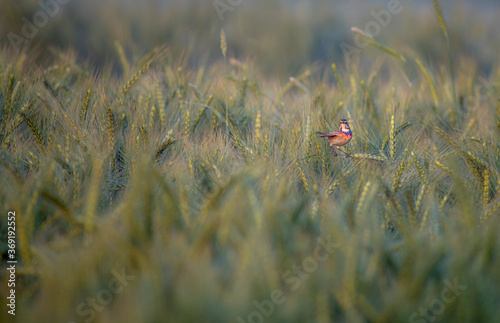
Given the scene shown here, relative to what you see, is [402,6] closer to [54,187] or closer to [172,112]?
[172,112]

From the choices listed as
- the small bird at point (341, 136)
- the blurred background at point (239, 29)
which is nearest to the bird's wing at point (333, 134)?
the small bird at point (341, 136)

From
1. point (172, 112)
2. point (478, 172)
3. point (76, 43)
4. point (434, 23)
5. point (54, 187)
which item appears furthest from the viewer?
point (434, 23)

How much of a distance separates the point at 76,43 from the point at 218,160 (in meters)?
3.74

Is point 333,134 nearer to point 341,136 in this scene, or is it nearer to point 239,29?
point 341,136

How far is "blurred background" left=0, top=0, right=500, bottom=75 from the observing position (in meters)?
4.36

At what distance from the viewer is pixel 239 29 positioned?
204 inches

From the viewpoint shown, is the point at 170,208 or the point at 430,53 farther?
the point at 430,53

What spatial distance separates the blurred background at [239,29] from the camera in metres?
4.36

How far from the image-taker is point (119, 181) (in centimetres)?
133

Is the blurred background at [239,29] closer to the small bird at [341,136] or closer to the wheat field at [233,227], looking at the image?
the wheat field at [233,227]

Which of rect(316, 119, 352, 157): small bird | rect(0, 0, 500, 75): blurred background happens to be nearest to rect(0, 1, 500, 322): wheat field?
rect(316, 119, 352, 157): small bird

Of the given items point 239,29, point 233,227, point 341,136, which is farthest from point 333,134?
point 239,29

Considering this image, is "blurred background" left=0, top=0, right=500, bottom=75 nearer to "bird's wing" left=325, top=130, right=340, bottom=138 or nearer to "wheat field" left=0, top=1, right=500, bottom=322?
"wheat field" left=0, top=1, right=500, bottom=322

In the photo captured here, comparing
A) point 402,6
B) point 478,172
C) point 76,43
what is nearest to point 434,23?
point 402,6
